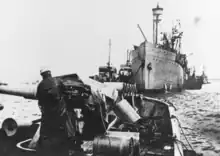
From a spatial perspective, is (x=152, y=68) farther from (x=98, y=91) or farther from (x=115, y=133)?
(x=98, y=91)

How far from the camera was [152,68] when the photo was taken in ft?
91.9

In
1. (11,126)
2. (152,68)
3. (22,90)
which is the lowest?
(11,126)

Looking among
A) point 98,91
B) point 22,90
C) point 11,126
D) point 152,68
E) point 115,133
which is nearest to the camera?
point 98,91

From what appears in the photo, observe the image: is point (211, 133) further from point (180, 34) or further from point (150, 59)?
point (180, 34)

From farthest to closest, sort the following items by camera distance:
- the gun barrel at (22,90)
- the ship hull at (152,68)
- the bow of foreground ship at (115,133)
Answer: the ship hull at (152,68)
the gun barrel at (22,90)
the bow of foreground ship at (115,133)

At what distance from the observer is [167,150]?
6.27 meters

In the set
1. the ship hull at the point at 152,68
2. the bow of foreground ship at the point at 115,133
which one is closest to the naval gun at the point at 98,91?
the bow of foreground ship at the point at 115,133

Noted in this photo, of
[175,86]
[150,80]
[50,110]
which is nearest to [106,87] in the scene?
[50,110]

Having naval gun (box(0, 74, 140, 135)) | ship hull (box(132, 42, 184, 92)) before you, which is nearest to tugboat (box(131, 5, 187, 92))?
ship hull (box(132, 42, 184, 92))

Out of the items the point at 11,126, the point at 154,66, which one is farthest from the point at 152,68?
the point at 11,126

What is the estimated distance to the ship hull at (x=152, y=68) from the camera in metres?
27.6

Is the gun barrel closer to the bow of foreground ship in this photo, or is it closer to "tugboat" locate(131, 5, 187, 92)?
the bow of foreground ship

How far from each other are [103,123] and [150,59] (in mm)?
23624

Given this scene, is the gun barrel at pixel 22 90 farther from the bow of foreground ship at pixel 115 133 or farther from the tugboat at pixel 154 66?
the tugboat at pixel 154 66
